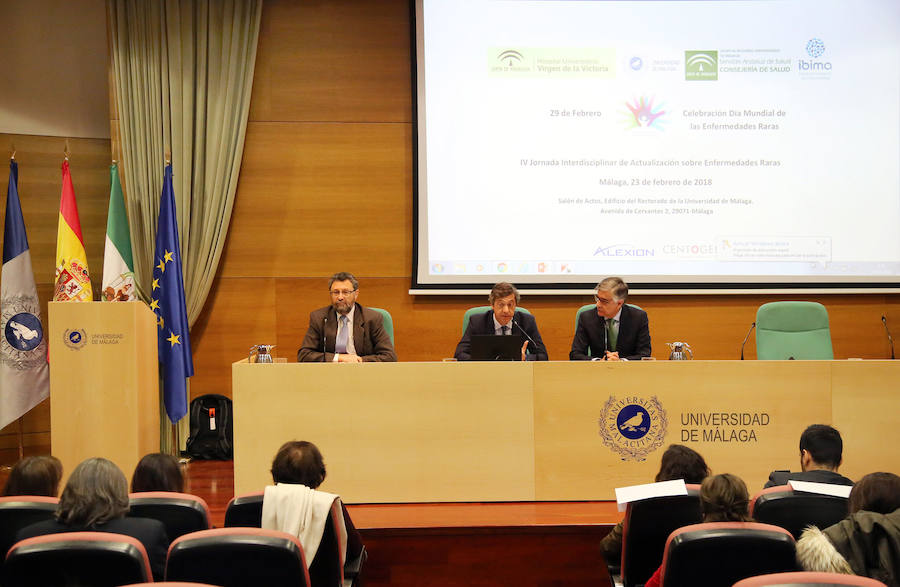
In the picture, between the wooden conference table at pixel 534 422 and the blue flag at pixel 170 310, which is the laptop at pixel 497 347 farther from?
the blue flag at pixel 170 310

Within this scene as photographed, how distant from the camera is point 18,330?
16.7 ft

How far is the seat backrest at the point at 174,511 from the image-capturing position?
2260 millimetres

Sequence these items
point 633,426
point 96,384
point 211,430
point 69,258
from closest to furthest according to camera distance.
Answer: point 633,426 → point 96,384 → point 69,258 → point 211,430

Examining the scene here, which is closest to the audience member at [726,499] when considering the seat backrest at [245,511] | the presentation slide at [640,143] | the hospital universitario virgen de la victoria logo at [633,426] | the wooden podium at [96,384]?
the seat backrest at [245,511]

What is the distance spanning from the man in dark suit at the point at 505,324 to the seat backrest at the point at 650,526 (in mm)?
1802

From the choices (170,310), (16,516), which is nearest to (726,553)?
(16,516)

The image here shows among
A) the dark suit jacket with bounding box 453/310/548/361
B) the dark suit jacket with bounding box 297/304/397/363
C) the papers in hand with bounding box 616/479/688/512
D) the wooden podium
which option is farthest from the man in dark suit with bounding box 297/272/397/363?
the papers in hand with bounding box 616/479/688/512

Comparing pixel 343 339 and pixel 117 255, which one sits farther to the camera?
pixel 117 255

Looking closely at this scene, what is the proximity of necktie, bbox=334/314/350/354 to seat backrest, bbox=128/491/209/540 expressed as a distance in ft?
7.45

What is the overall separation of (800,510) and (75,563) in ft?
6.27

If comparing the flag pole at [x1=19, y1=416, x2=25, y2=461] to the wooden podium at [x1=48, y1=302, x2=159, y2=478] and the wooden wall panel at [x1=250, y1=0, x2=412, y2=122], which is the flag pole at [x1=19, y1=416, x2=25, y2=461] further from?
the wooden wall panel at [x1=250, y1=0, x2=412, y2=122]

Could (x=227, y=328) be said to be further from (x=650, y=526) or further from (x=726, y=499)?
(x=726, y=499)

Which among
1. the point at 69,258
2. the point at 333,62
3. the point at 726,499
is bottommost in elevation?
the point at 726,499

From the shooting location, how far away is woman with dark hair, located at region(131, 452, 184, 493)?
2.60 m
